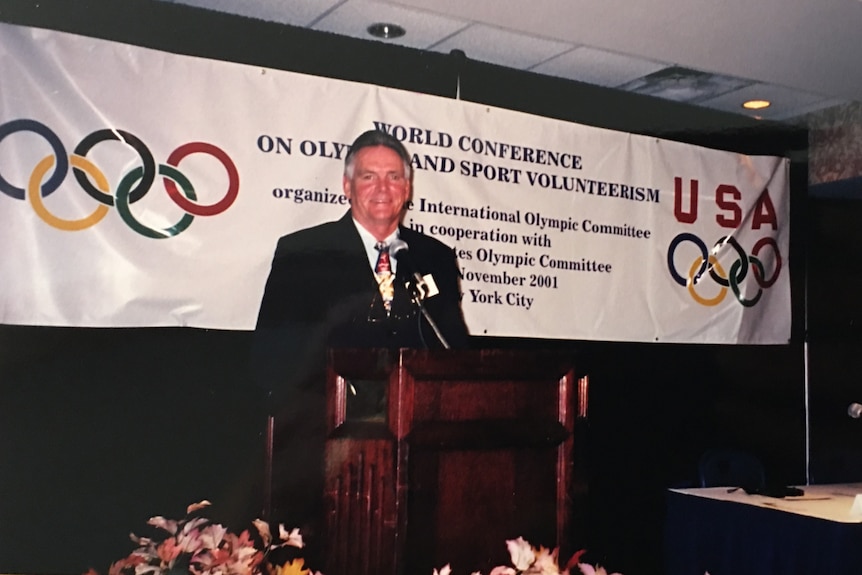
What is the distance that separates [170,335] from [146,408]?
0.26 m

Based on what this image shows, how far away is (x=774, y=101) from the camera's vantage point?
3.74 meters

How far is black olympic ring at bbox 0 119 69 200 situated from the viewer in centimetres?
234

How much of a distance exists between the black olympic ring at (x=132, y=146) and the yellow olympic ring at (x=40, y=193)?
2 cm

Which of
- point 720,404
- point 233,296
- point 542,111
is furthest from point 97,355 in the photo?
point 720,404

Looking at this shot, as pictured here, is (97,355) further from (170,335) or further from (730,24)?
(730,24)

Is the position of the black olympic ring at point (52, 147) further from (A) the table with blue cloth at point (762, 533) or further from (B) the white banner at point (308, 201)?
(A) the table with blue cloth at point (762, 533)

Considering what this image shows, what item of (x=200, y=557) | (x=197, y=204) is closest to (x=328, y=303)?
(x=197, y=204)

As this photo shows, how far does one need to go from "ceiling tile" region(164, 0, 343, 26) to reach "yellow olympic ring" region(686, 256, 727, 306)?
2028 mm

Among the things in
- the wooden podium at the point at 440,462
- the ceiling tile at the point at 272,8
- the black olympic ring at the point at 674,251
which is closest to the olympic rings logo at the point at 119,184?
the ceiling tile at the point at 272,8

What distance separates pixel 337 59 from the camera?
2.94 m

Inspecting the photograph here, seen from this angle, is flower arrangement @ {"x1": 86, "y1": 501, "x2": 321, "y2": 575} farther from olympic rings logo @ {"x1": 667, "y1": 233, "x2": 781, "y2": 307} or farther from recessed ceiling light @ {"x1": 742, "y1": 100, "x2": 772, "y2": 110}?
recessed ceiling light @ {"x1": 742, "y1": 100, "x2": 772, "y2": 110}

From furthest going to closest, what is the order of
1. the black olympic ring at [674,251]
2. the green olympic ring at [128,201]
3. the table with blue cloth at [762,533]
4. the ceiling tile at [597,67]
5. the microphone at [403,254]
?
the black olympic ring at [674,251], the ceiling tile at [597,67], the microphone at [403,254], the table with blue cloth at [762,533], the green olympic ring at [128,201]

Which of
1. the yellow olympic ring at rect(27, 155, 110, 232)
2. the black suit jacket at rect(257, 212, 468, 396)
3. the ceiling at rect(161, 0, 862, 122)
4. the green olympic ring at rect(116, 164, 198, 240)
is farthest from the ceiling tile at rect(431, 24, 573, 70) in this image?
the yellow olympic ring at rect(27, 155, 110, 232)

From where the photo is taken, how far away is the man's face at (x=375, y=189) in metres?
2.87
